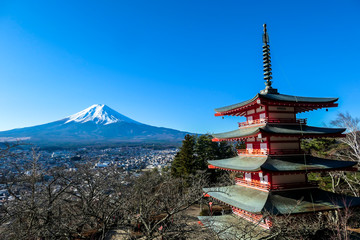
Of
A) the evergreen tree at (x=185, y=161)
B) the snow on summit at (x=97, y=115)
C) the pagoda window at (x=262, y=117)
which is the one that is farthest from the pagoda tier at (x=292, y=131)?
the snow on summit at (x=97, y=115)

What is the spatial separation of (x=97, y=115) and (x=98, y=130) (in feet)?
83.5

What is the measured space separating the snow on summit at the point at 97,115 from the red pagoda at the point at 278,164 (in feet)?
437

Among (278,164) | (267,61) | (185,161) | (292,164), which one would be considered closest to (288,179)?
(292,164)

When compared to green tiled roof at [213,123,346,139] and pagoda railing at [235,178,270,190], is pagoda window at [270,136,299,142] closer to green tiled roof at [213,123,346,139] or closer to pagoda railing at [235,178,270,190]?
green tiled roof at [213,123,346,139]

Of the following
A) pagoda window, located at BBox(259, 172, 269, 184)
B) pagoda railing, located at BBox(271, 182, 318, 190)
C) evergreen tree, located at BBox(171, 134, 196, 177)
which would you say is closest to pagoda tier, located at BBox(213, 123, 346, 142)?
pagoda window, located at BBox(259, 172, 269, 184)

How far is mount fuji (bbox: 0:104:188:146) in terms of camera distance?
10088 centimetres

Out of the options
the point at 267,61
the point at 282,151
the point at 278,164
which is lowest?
the point at 278,164

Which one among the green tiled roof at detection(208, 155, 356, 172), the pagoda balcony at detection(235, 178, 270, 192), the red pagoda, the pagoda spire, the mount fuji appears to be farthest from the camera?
the mount fuji

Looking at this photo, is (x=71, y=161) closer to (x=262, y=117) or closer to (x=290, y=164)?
(x=262, y=117)

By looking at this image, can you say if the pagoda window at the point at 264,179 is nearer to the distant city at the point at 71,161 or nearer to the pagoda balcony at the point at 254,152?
the pagoda balcony at the point at 254,152

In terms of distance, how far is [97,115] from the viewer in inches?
5699

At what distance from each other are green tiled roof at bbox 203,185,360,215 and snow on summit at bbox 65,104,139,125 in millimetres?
134233

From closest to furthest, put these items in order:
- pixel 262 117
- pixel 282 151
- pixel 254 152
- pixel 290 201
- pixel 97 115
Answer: pixel 290 201 < pixel 282 151 < pixel 262 117 < pixel 254 152 < pixel 97 115

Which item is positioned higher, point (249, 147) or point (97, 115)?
point (97, 115)
